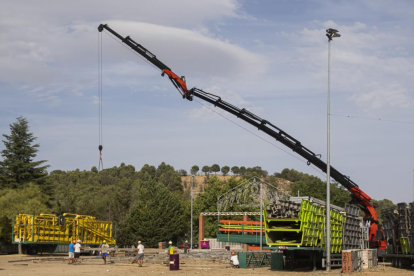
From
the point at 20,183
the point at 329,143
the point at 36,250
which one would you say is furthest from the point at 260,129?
the point at 20,183

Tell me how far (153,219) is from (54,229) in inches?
1426

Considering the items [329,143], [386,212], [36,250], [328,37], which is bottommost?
[36,250]

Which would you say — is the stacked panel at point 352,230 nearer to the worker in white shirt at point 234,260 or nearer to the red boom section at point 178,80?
the worker in white shirt at point 234,260

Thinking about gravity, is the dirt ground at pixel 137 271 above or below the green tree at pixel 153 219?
below

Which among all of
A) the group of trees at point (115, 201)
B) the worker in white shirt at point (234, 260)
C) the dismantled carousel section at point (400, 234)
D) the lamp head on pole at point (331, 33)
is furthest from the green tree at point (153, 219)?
the lamp head on pole at point (331, 33)

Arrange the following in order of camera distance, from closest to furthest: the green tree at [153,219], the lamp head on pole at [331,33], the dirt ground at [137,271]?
the dirt ground at [137,271] → the lamp head on pole at [331,33] → the green tree at [153,219]

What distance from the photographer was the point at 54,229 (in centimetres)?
5228

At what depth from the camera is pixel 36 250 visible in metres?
54.6

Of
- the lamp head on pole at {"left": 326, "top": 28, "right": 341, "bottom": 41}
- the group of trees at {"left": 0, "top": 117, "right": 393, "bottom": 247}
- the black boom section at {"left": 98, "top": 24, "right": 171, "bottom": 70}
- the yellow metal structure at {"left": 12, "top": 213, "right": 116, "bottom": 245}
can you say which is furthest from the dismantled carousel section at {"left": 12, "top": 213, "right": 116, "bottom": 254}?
the lamp head on pole at {"left": 326, "top": 28, "right": 341, "bottom": 41}

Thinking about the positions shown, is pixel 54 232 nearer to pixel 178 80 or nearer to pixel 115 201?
pixel 178 80

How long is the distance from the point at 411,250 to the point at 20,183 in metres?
53.4

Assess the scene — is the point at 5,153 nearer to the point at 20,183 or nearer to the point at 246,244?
the point at 20,183

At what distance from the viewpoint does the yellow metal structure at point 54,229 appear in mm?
50844

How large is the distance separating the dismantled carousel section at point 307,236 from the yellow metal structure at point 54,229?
23.3m
